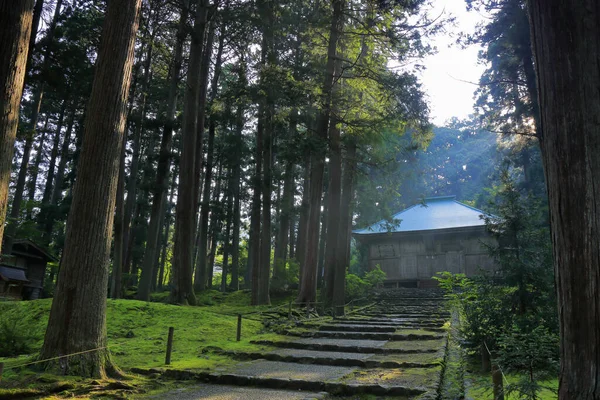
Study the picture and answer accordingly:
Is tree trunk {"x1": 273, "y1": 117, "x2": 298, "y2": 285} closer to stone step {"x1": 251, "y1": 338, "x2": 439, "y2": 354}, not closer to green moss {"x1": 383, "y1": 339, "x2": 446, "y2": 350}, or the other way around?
stone step {"x1": 251, "y1": 338, "x2": 439, "y2": 354}

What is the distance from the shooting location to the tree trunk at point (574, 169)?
8.57 feet

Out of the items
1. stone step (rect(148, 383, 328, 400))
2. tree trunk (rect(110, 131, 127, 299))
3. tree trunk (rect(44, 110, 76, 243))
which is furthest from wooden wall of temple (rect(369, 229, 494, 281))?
stone step (rect(148, 383, 328, 400))

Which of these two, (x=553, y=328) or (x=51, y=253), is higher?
(x=51, y=253)

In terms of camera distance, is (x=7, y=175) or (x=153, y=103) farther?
(x=153, y=103)

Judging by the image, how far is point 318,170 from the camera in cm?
1538

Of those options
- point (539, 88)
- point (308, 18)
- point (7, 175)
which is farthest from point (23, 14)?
point (308, 18)

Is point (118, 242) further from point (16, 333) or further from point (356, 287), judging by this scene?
point (356, 287)

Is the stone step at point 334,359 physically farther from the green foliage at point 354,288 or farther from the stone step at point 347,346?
the green foliage at point 354,288

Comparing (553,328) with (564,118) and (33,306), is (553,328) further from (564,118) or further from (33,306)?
(33,306)

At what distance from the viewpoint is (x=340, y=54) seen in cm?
1630

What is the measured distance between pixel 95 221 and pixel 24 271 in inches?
865

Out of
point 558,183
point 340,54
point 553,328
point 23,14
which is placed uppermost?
point 340,54

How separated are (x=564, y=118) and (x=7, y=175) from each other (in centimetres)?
570

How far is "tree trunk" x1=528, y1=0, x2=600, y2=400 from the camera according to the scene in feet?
8.57
